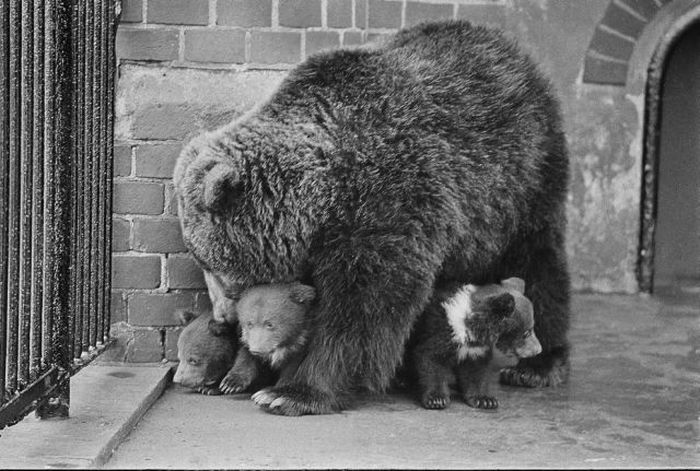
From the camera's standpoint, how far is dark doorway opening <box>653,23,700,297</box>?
6.46 metres

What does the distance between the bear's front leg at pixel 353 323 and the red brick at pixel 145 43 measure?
4.15 feet

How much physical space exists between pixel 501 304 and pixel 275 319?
0.85m

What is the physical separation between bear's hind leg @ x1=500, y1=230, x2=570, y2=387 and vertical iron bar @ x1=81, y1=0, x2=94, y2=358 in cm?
175

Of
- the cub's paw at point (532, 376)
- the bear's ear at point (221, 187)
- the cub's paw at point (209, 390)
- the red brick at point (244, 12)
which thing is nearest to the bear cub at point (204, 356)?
the cub's paw at point (209, 390)

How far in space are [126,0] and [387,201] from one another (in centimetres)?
151

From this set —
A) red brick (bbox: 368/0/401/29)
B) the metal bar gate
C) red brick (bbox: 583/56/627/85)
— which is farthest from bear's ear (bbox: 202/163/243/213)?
red brick (bbox: 583/56/627/85)

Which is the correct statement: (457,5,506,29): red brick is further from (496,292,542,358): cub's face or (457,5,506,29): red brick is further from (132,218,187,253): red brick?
(132,218,187,253): red brick

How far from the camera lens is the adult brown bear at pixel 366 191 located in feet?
11.1

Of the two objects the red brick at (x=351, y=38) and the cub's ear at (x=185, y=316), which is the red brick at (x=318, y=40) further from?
the cub's ear at (x=185, y=316)

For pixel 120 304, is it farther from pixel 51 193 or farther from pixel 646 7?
pixel 646 7

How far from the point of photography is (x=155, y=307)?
4094 millimetres

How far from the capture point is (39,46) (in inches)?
116

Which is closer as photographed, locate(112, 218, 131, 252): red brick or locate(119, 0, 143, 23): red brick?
locate(119, 0, 143, 23): red brick

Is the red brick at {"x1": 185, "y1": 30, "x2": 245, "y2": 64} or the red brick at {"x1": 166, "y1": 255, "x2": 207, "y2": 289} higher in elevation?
the red brick at {"x1": 185, "y1": 30, "x2": 245, "y2": 64}
